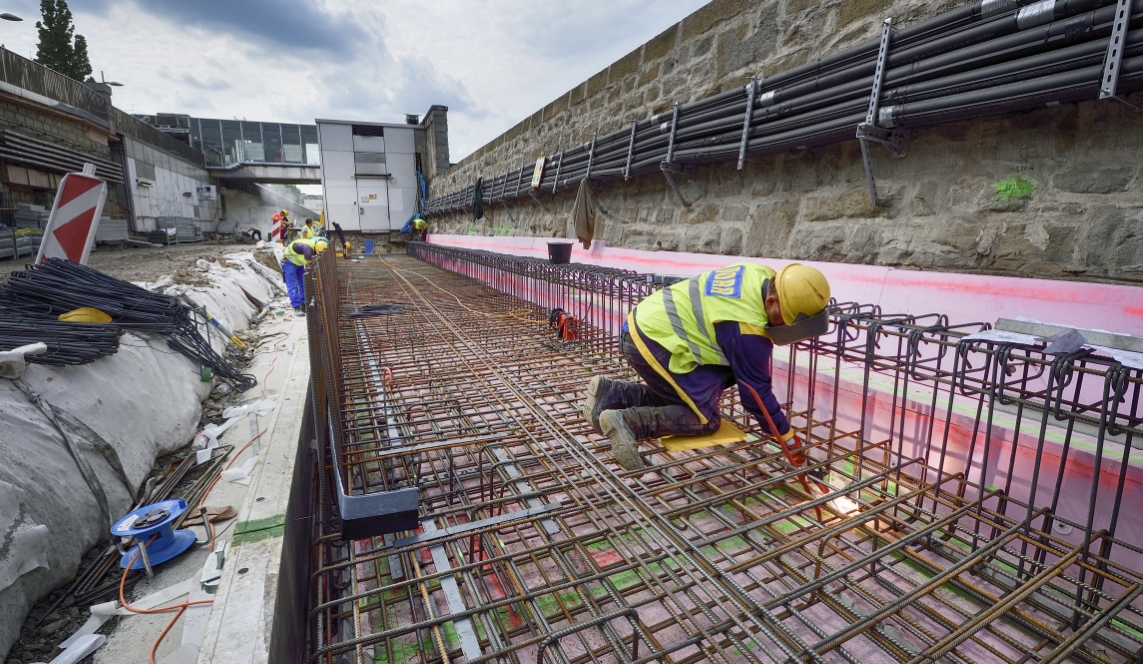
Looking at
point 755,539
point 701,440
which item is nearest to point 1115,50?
point 701,440

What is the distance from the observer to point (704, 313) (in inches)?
119

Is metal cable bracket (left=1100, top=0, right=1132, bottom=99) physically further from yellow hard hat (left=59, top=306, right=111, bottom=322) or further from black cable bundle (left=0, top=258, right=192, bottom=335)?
yellow hard hat (left=59, top=306, right=111, bottom=322)

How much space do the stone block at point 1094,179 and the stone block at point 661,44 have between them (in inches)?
179

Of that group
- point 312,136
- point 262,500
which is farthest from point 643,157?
point 312,136

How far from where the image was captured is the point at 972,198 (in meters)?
3.35

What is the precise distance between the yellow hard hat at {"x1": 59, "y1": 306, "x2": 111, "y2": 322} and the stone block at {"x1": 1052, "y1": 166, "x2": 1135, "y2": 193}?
21.6ft

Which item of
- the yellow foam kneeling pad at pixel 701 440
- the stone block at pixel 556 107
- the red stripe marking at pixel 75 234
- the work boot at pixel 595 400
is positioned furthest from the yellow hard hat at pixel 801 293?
the stone block at pixel 556 107

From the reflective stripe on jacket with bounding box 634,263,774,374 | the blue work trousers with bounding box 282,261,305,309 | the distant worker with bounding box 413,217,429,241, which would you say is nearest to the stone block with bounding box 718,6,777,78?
the reflective stripe on jacket with bounding box 634,263,774,374

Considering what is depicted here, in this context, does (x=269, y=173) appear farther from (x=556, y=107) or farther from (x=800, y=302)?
(x=800, y=302)

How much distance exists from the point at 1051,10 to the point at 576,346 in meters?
4.49

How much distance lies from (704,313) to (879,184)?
2.03 meters

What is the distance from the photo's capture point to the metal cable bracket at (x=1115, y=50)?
2445mm

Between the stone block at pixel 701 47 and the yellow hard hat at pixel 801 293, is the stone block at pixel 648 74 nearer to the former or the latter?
the stone block at pixel 701 47

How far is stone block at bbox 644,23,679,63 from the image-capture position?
252 inches
